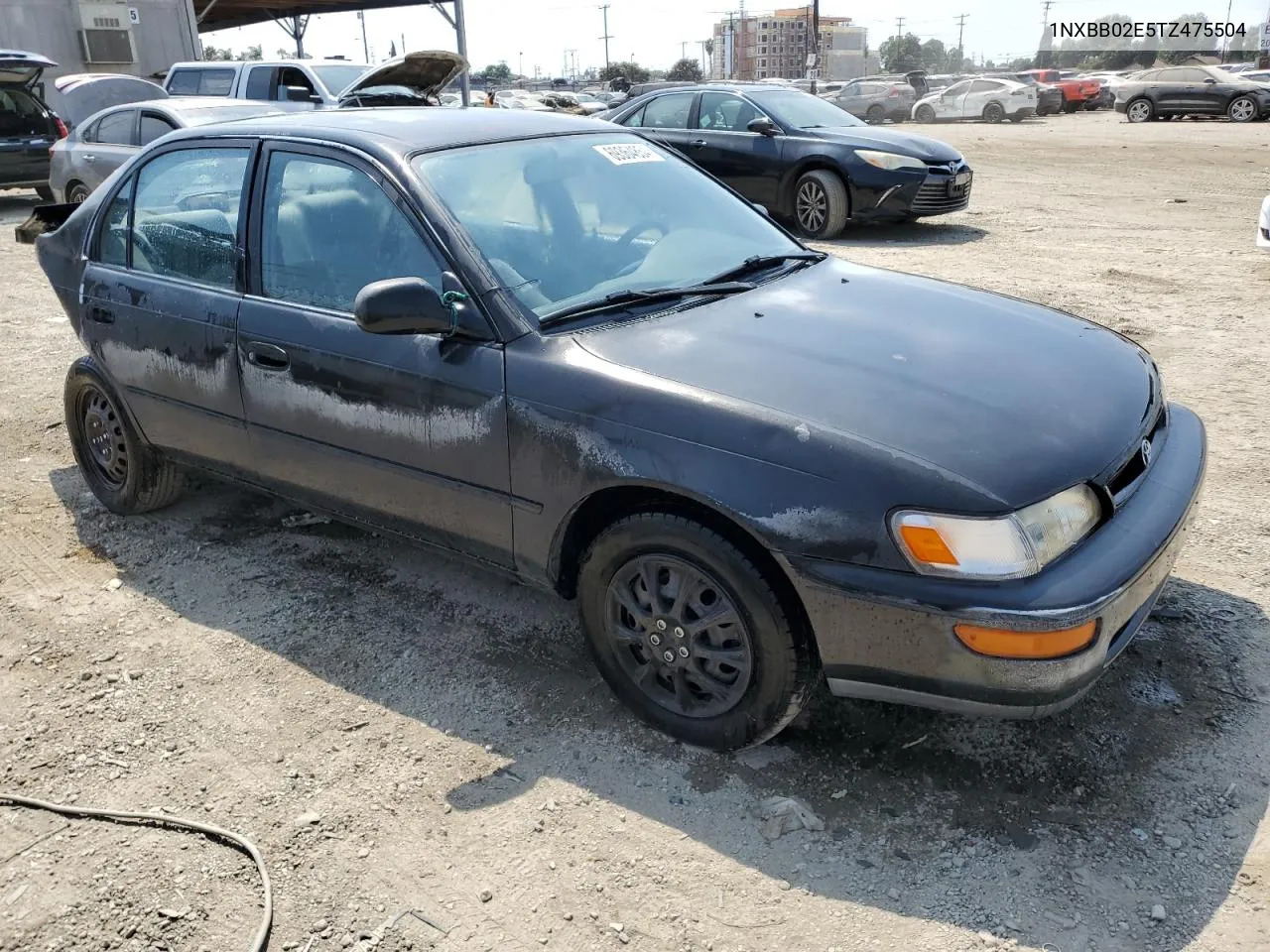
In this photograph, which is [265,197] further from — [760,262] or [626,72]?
[626,72]

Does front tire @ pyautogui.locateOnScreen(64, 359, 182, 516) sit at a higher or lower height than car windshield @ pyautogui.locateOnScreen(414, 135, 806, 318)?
lower

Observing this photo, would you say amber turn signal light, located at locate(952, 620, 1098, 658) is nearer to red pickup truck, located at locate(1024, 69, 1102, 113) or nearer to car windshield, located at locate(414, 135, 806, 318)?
car windshield, located at locate(414, 135, 806, 318)

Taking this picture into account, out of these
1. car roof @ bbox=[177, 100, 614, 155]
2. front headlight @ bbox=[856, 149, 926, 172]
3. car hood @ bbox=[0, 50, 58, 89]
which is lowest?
front headlight @ bbox=[856, 149, 926, 172]

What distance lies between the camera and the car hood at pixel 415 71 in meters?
11.7

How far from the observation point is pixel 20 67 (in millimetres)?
13094

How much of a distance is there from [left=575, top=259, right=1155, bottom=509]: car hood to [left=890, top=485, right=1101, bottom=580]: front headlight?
2.2 inches

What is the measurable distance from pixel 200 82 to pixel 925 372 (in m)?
14.0

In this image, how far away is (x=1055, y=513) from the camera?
2.43 meters

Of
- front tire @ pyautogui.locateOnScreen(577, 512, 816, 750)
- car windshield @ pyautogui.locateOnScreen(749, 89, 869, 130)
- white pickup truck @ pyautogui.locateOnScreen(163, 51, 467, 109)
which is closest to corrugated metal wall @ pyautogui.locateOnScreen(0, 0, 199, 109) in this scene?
white pickup truck @ pyautogui.locateOnScreen(163, 51, 467, 109)

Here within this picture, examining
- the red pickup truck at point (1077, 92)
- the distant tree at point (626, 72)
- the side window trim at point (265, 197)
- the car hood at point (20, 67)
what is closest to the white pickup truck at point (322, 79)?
the car hood at point (20, 67)

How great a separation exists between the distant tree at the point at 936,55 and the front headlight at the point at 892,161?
129 meters

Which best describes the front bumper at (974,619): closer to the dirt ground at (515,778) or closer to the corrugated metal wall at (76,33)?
the dirt ground at (515,778)

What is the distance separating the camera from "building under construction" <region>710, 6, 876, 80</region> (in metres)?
108

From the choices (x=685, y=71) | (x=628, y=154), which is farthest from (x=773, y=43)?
(x=628, y=154)
